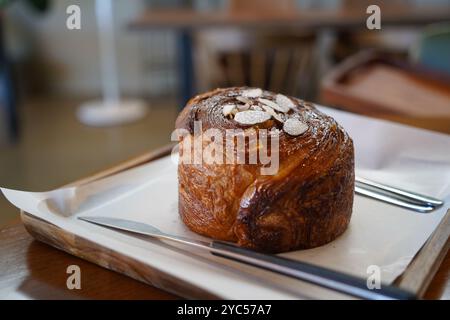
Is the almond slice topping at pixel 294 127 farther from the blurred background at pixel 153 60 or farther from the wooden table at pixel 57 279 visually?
the blurred background at pixel 153 60

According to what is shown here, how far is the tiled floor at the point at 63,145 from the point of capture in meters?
2.87

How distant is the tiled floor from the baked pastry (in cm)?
181

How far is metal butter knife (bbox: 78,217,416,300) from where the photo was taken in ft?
2.17

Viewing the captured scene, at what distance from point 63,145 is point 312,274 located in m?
2.81

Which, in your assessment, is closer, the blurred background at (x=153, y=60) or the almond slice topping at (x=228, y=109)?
the almond slice topping at (x=228, y=109)

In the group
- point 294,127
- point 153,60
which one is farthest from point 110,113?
point 294,127

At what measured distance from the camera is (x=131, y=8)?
418 cm

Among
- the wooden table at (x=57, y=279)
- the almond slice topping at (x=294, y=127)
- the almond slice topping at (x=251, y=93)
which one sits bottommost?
the wooden table at (x=57, y=279)

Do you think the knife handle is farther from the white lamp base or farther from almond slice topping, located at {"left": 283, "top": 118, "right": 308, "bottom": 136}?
the white lamp base

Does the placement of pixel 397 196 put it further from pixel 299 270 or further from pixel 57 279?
pixel 57 279

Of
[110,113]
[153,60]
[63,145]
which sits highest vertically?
[153,60]

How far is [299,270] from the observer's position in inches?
27.7

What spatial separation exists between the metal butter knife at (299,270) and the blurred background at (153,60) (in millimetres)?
1176

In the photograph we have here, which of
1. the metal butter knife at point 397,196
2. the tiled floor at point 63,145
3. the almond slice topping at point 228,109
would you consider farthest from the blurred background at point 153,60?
the almond slice topping at point 228,109
